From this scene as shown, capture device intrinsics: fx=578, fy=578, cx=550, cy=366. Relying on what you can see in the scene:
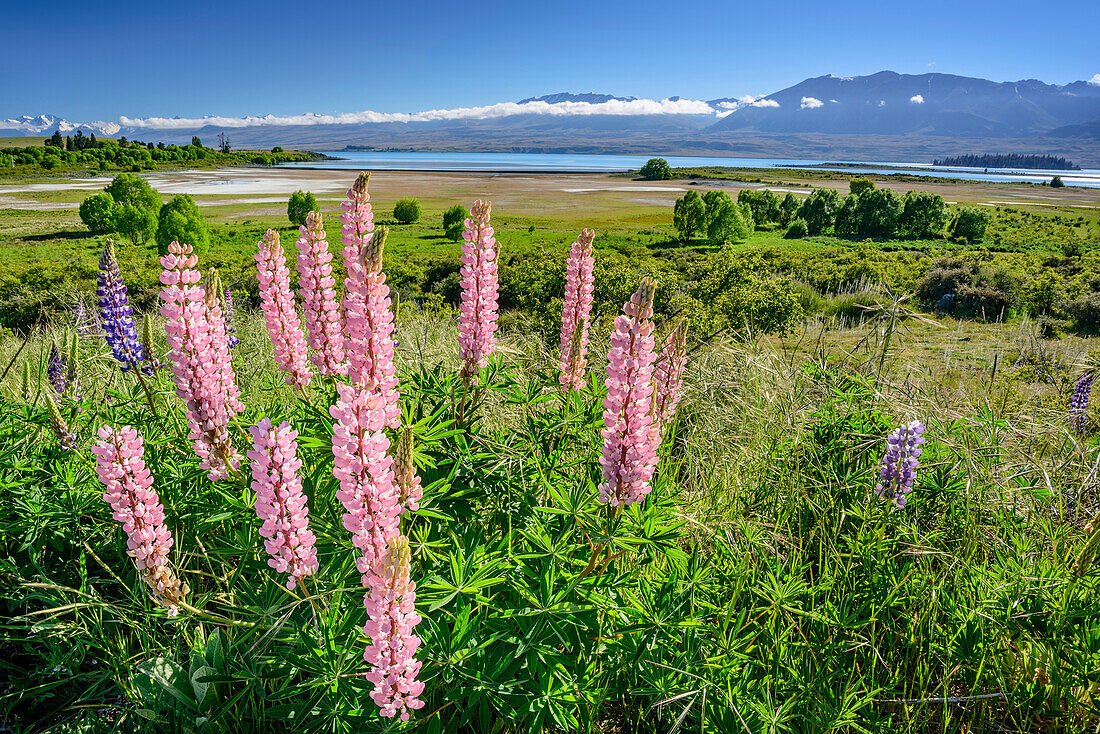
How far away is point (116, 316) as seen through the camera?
15.8 feet

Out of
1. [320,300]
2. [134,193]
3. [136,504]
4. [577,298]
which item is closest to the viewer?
[136,504]

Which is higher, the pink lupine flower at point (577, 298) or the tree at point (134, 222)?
the tree at point (134, 222)

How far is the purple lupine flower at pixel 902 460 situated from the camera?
398 centimetres

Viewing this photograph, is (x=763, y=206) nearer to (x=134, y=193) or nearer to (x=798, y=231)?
(x=798, y=231)

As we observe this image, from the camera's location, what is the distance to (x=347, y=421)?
1.90 m

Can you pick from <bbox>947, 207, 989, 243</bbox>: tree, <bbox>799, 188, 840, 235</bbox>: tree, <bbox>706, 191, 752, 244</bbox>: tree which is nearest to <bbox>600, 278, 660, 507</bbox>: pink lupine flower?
<bbox>706, 191, 752, 244</bbox>: tree

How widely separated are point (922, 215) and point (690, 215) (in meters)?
29.9

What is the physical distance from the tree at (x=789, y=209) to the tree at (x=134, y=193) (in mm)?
92540

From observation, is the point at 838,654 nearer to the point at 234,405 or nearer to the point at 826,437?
the point at 826,437

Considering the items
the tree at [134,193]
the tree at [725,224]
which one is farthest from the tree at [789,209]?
the tree at [134,193]

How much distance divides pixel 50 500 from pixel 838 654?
193 inches

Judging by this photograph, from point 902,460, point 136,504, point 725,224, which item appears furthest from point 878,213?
point 136,504

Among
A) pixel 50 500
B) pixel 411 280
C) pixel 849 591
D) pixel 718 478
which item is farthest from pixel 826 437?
pixel 411 280

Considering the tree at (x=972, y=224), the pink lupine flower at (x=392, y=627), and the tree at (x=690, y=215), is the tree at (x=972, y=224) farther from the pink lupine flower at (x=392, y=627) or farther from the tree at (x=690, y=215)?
the pink lupine flower at (x=392, y=627)
